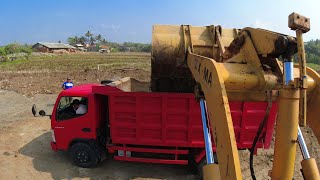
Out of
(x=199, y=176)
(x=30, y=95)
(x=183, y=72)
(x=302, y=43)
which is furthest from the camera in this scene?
(x=30, y=95)

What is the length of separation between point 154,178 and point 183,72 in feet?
8.65

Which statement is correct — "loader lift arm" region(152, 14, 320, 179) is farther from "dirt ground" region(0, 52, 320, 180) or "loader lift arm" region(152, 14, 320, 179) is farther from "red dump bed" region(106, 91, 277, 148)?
"dirt ground" region(0, 52, 320, 180)

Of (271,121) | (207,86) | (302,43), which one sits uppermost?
(302,43)

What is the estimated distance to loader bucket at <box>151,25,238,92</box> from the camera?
5797 mm

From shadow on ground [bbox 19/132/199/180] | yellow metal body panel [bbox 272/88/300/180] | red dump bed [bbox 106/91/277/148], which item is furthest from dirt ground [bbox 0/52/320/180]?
yellow metal body panel [bbox 272/88/300/180]

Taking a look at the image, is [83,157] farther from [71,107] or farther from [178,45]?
[178,45]

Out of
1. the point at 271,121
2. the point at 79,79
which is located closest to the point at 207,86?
the point at 271,121

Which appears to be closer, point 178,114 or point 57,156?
point 178,114

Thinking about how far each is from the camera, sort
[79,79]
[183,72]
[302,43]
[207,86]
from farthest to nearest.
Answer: [79,79], [183,72], [207,86], [302,43]

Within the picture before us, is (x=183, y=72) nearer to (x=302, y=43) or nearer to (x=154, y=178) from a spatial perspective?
(x=154, y=178)

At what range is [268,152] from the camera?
855cm

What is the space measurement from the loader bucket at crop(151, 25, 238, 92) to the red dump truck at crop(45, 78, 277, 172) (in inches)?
26.3

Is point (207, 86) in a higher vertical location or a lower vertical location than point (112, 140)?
higher

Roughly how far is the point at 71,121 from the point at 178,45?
3389mm
